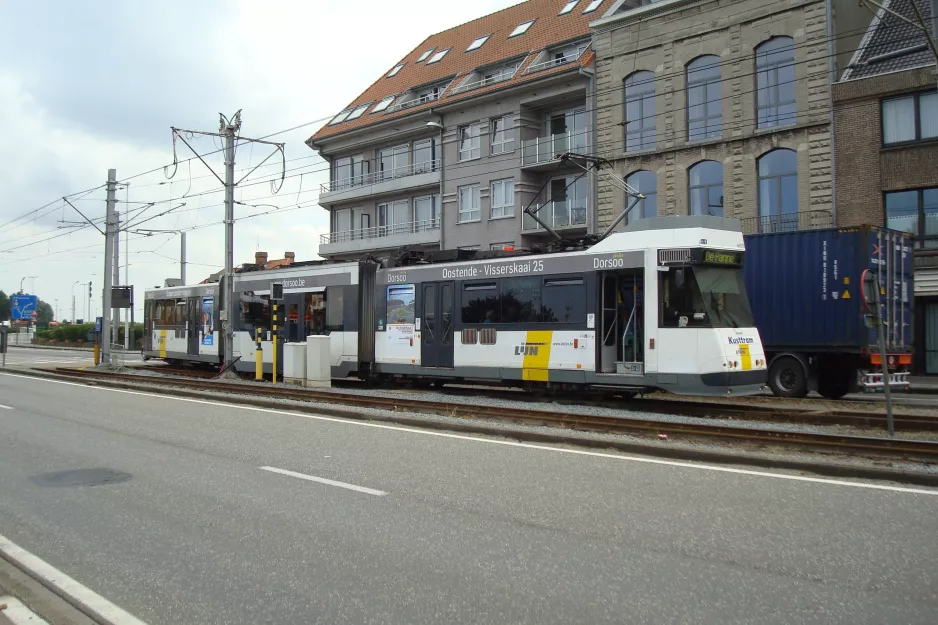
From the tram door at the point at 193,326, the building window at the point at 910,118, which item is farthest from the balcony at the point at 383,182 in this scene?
the building window at the point at 910,118

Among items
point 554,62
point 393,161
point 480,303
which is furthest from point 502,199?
point 480,303

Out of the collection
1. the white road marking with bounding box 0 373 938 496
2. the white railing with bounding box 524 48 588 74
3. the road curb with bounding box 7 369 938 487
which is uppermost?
the white railing with bounding box 524 48 588 74

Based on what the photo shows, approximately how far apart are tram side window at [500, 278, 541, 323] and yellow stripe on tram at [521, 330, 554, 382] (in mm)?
372

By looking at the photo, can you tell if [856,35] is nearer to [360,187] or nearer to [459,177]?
[459,177]

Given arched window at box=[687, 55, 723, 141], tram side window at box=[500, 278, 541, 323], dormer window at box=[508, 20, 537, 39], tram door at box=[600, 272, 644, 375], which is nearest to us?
tram door at box=[600, 272, 644, 375]

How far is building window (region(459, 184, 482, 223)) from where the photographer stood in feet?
126

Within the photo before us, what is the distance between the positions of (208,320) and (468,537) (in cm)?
2329

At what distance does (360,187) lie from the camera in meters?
44.2

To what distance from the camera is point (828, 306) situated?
1823 cm

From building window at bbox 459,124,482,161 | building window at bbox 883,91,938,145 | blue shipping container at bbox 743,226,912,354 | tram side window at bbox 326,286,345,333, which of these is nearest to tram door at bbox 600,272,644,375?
blue shipping container at bbox 743,226,912,354

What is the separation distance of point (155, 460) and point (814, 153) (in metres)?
24.5

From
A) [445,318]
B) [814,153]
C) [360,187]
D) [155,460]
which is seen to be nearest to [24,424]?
[155,460]

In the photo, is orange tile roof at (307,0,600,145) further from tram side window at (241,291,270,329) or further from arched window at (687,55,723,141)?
tram side window at (241,291,270,329)

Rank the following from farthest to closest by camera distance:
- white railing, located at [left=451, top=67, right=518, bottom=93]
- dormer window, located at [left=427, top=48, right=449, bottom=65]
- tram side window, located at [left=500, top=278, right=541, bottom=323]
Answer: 1. dormer window, located at [left=427, top=48, right=449, bottom=65]
2. white railing, located at [left=451, top=67, right=518, bottom=93]
3. tram side window, located at [left=500, top=278, right=541, bottom=323]
